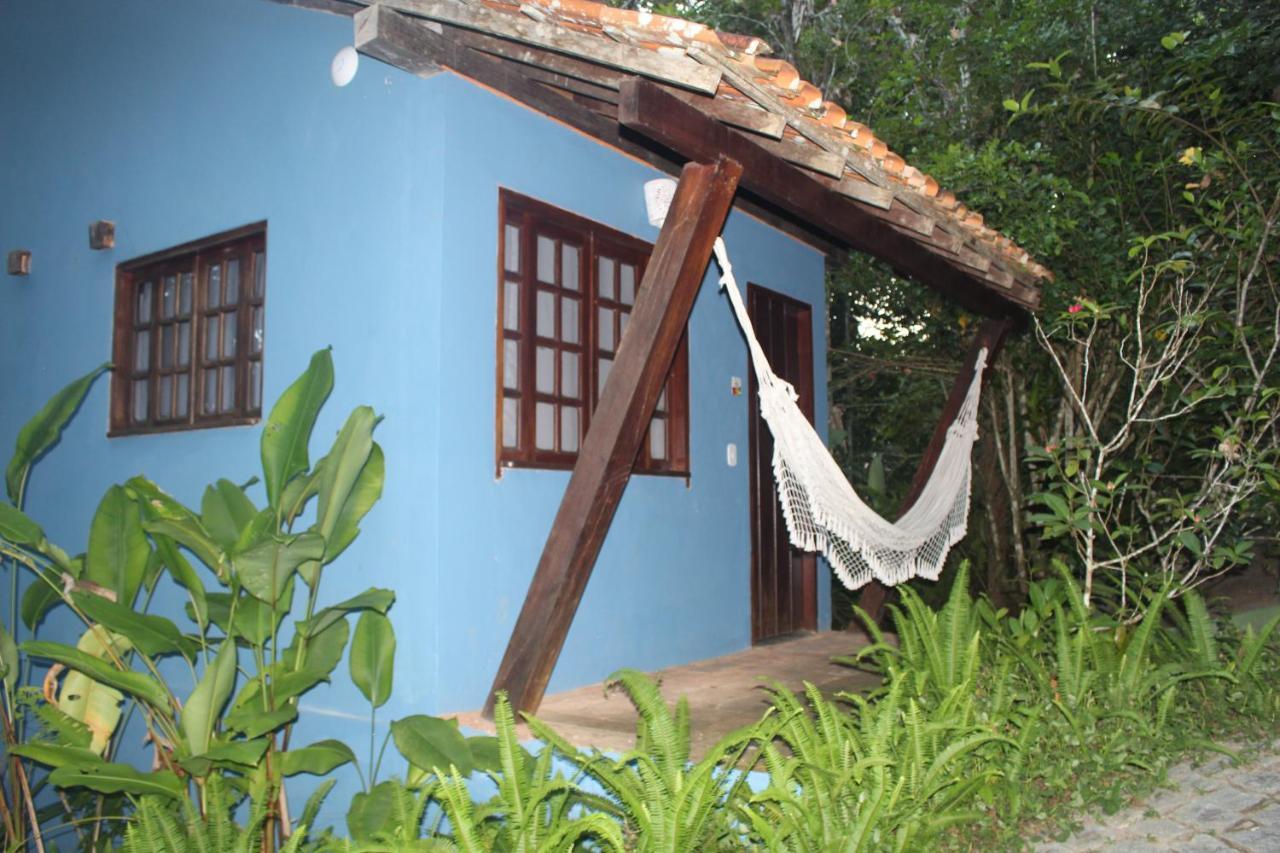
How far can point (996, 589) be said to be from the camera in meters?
6.70

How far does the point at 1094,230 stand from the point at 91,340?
4.80m

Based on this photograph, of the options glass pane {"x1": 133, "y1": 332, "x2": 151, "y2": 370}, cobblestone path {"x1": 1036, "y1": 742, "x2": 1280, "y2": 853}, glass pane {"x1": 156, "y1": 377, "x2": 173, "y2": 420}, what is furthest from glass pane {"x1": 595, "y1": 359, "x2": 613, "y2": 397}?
cobblestone path {"x1": 1036, "y1": 742, "x2": 1280, "y2": 853}

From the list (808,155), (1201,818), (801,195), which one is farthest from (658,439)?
(1201,818)

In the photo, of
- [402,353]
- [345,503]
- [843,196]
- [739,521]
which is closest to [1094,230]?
[843,196]

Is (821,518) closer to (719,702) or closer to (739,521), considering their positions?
(719,702)

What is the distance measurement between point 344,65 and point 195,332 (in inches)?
49.8

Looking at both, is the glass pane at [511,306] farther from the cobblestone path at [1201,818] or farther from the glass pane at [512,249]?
the cobblestone path at [1201,818]

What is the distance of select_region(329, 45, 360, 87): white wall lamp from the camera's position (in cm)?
369

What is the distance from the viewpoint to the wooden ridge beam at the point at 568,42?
106 inches

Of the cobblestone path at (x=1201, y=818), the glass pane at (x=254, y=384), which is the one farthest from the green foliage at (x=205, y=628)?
the cobblestone path at (x=1201, y=818)

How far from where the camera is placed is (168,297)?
4.32 meters

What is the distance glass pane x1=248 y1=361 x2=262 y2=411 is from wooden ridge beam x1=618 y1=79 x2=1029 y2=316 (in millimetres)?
1949

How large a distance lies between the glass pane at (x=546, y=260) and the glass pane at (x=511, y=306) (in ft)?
0.53

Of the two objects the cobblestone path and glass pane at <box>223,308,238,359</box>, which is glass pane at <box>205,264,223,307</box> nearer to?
glass pane at <box>223,308,238,359</box>
